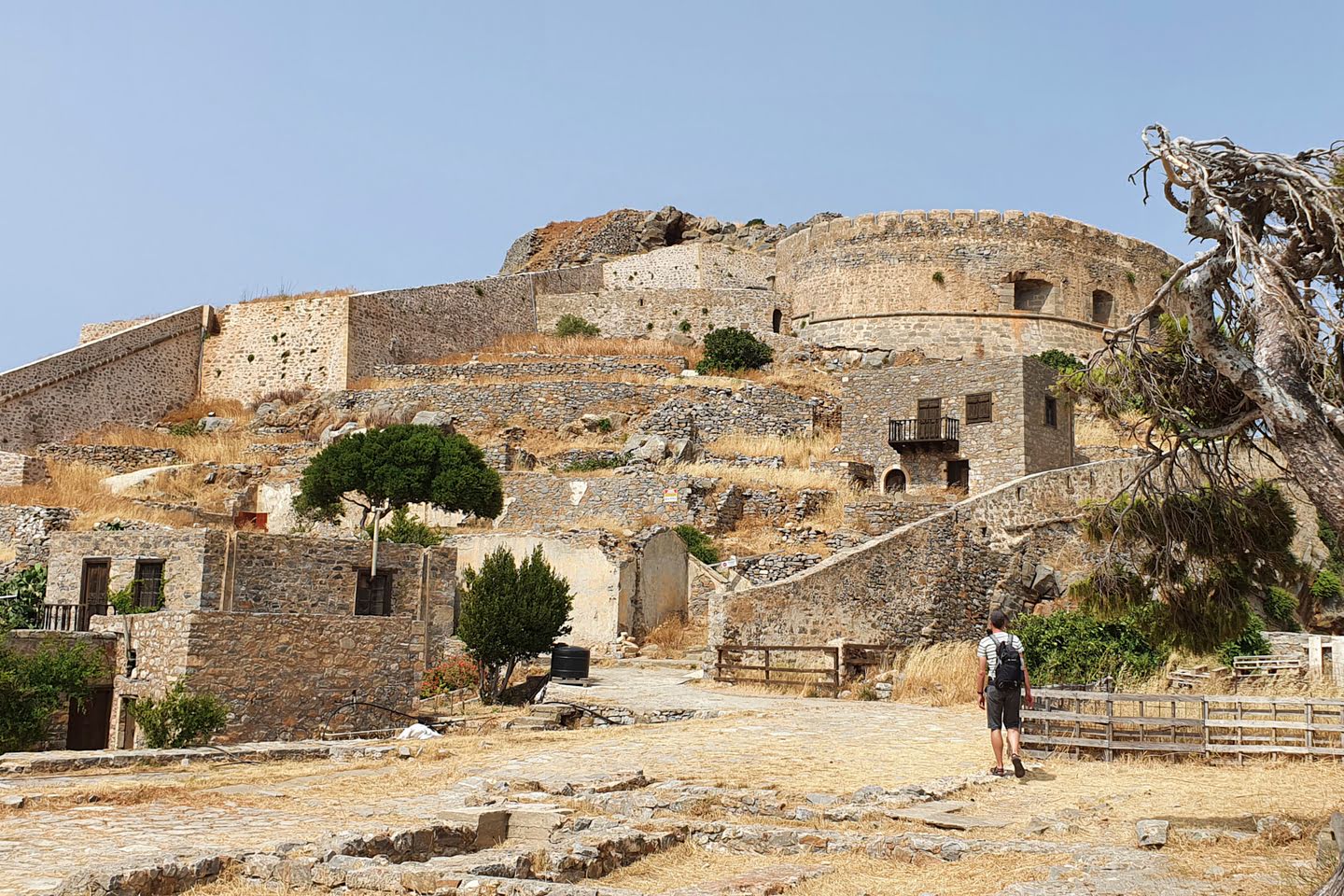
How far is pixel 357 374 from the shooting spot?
40375 mm

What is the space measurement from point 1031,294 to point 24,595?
32.8m

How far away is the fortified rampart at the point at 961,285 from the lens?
138 feet

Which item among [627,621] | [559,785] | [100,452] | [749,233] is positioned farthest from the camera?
[749,233]

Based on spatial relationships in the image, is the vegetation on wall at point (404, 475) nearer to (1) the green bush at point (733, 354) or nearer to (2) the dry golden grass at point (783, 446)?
(2) the dry golden grass at point (783, 446)

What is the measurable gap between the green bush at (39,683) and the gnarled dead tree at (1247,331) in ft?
36.2

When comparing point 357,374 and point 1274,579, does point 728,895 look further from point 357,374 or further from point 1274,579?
point 357,374

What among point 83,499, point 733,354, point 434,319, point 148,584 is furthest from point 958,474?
point 434,319

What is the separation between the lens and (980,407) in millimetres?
28547

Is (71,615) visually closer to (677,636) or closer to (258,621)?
(258,621)

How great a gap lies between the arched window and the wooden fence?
33138mm

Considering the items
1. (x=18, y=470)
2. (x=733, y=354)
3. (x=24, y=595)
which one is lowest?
(x=24, y=595)

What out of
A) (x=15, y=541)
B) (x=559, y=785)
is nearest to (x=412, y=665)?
(x=559, y=785)

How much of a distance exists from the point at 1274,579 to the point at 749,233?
161 ft

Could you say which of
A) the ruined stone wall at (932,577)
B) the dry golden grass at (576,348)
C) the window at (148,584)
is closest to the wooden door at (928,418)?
the ruined stone wall at (932,577)
